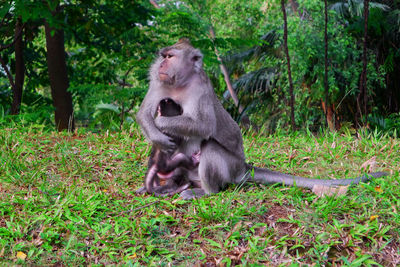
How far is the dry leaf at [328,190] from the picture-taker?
3.72m

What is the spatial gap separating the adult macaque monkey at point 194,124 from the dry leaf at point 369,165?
647 mm

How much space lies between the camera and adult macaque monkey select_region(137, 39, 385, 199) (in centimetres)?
366

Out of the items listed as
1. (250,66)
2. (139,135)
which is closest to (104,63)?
(139,135)

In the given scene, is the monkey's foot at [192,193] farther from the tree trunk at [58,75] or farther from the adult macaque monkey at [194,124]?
the tree trunk at [58,75]

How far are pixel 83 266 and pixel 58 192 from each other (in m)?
1.09

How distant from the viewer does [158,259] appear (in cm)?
292

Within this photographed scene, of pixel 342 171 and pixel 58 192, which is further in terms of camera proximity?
pixel 342 171

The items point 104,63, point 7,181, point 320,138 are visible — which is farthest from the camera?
point 104,63

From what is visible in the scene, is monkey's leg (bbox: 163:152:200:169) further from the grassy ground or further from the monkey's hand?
the grassy ground

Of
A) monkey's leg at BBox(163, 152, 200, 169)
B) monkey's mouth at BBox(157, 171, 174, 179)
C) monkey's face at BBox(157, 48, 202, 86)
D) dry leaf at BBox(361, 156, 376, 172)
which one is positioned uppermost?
monkey's face at BBox(157, 48, 202, 86)

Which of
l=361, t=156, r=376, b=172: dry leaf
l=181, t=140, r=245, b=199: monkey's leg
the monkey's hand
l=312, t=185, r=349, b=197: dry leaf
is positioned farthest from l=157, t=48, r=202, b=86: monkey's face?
l=361, t=156, r=376, b=172: dry leaf

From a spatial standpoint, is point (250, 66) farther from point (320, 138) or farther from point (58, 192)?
point (58, 192)

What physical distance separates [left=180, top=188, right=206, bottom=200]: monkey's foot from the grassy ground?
0.26 feet

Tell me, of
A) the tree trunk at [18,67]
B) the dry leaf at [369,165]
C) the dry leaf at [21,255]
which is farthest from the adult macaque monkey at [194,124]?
the tree trunk at [18,67]
